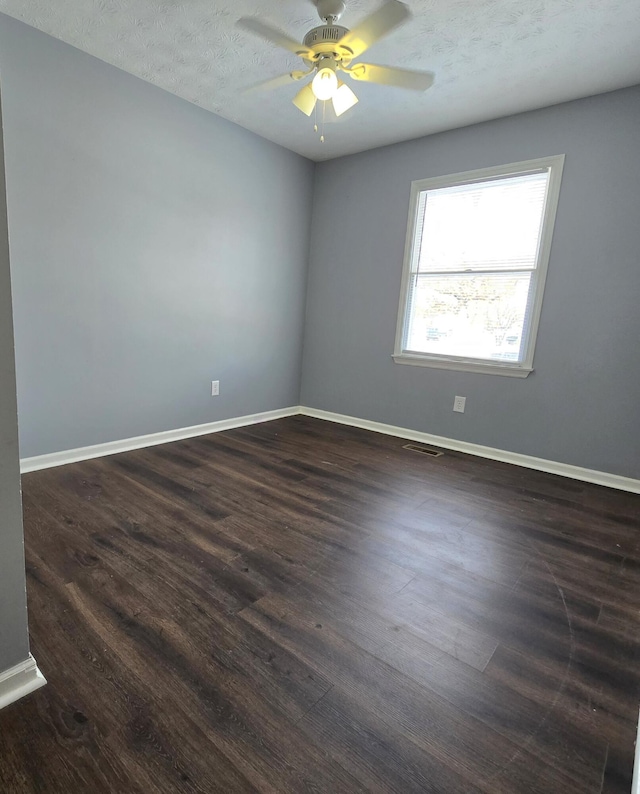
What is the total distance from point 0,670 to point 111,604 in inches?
15.1

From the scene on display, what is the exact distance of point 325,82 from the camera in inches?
77.2

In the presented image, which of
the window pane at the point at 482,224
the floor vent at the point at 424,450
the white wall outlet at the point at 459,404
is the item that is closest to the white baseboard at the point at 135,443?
the floor vent at the point at 424,450

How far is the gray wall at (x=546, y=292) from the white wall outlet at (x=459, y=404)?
0.05 meters

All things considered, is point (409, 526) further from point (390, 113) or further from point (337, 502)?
point (390, 113)

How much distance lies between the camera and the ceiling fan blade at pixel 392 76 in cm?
198

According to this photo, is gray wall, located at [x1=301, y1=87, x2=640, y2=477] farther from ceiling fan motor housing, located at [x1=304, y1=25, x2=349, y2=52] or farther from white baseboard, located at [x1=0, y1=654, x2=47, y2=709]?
white baseboard, located at [x1=0, y1=654, x2=47, y2=709]

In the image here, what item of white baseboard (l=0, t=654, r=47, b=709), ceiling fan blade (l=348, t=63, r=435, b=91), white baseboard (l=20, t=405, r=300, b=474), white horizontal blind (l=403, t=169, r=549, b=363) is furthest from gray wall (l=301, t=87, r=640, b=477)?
white baseboard (l=0, t=654, r=47, b=709)

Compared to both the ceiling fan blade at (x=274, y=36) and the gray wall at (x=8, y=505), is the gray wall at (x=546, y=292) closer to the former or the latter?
the ceiling fan blade at (x=274, y=36)

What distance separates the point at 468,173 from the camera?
318 cm

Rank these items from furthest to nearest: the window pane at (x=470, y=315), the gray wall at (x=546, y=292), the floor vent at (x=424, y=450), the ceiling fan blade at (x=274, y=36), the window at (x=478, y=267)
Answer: the floor vent at (x=424, y=450) → the window pane at (x=470, y=315) → the window at (x=478, y=267) → the gray wall at (x=546, y=292) → the ceiling fan blade at (x=274, y=36)

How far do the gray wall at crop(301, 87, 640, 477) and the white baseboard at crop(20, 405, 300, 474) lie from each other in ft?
3.34

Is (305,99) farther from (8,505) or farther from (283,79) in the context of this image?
(8,505)

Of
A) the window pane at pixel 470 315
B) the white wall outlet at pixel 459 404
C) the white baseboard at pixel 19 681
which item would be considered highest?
the window pane at pixel 470 315

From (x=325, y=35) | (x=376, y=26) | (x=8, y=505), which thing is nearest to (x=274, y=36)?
(x=325, y=35)
